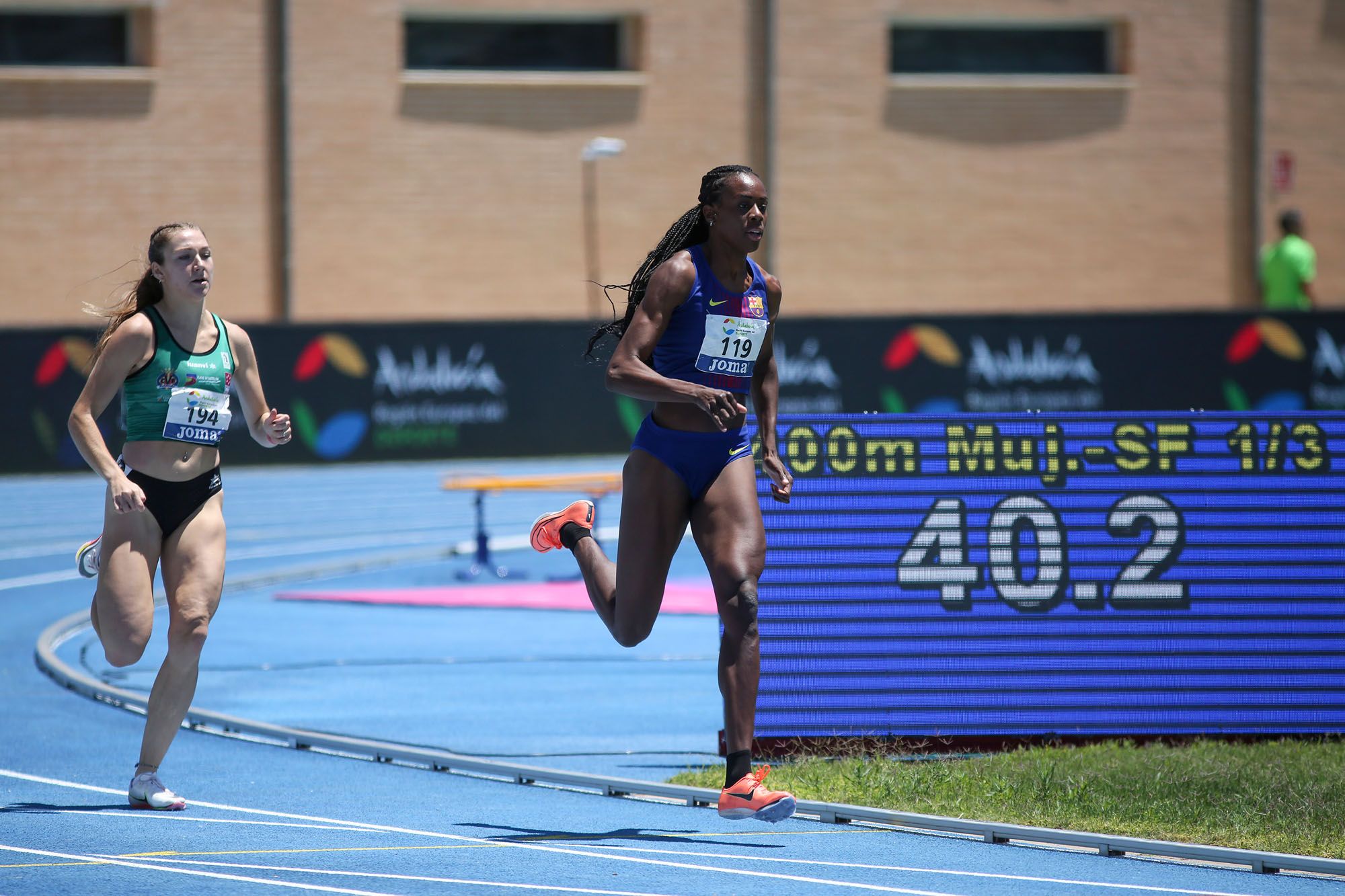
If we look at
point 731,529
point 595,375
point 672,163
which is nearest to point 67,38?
point 672,163

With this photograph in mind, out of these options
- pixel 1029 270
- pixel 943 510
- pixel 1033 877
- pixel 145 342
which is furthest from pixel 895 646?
pixel 1029 270

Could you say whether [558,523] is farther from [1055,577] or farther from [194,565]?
[1055,577]

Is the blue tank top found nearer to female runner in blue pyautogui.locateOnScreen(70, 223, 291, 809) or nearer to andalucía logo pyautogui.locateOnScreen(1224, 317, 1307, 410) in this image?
female runner in blue pyautogui.locateOnScreen(70, 223, 291, 809)

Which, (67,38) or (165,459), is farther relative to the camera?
(67,38)

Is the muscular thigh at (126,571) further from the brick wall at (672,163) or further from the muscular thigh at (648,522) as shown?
the brick wall at (672,163)

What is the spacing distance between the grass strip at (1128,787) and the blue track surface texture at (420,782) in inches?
14.6

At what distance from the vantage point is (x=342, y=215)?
29.5 metres

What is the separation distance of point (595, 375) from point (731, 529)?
1934cm

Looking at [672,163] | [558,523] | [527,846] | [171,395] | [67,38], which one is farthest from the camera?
[672,163]

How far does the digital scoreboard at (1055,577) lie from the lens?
25.1 feet

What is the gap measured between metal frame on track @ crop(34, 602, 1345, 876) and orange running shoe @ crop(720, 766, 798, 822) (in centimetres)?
73

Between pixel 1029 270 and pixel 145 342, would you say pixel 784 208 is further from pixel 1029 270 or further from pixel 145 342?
pixel 145 342

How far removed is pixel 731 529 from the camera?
6.00 metres

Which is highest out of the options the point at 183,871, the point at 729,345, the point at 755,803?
the point at 729,345
